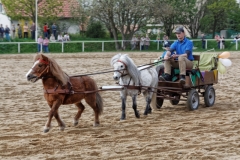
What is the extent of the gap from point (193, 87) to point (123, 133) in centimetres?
352

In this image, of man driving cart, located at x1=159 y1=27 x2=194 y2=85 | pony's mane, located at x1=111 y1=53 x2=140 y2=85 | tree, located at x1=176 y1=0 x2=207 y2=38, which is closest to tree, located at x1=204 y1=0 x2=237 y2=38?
tree, located at x1=176 y1=0 x2=207 y2=38

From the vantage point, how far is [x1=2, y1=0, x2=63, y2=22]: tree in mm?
44969

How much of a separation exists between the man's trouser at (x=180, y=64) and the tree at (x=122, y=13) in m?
27.7

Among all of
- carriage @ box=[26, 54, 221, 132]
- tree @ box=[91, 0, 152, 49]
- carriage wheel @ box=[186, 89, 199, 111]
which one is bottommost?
carriage wheel @ box=[186, 89, 199, 111]

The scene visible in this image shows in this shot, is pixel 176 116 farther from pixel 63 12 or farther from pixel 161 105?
pixel 63 12

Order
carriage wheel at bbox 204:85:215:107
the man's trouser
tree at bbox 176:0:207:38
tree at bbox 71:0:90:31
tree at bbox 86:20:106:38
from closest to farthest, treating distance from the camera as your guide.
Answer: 1. the man's trouser
2. carriage wheel at bbox 204:85:215:107
3. tree at bbox 71:0:90:31
4. tree at bbox 86:20:106:38
5. tree at bbox 176:0:207:38

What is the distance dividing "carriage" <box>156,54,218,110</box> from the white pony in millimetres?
244

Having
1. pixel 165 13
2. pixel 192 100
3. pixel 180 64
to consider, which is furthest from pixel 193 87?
pixel 165 13

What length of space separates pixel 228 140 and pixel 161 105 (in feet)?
13.9

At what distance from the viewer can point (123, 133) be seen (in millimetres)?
8914

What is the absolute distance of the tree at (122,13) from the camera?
4022cm

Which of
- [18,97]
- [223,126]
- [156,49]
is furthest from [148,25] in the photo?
[223,126]

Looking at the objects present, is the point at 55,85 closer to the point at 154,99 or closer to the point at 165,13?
the point at 154,99

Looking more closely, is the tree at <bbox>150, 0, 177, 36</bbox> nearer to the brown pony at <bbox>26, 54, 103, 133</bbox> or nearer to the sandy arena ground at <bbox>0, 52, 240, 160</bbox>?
the sandy arena ground at <bbox>0, 52, 240, 160</bbox>
